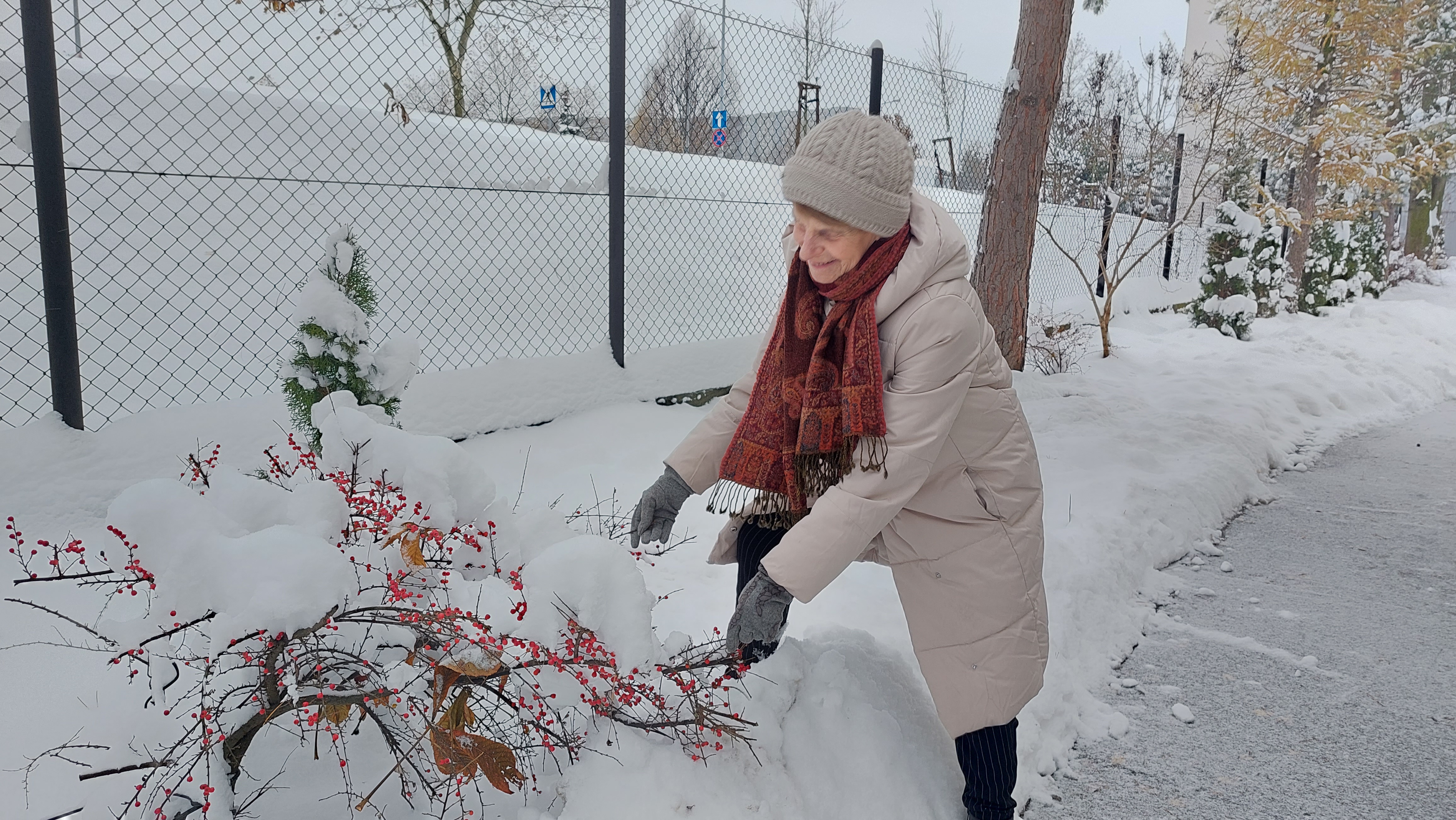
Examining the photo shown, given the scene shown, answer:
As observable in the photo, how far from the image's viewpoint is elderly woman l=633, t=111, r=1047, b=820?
1.78 meters

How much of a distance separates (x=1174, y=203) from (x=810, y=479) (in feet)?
42.8

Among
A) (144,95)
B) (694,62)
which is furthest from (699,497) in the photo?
(694,62)

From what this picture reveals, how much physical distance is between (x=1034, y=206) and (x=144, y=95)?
5907 millimetres

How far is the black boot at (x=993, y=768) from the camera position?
1910 mm

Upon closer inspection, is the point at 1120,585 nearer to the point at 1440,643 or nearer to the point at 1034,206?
the point at 1440,643

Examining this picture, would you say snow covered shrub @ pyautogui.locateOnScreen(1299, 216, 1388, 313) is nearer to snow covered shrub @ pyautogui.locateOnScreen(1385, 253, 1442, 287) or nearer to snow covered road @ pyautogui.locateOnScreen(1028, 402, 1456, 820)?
snow covered shrub @ pyautogui.locateOnScreen(1385, 253, 1442, 287)

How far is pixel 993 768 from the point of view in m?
1.91

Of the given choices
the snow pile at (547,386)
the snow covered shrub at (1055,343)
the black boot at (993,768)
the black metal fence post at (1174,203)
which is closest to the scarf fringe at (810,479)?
the black boot at (993,768)

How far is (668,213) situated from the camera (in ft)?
24.0

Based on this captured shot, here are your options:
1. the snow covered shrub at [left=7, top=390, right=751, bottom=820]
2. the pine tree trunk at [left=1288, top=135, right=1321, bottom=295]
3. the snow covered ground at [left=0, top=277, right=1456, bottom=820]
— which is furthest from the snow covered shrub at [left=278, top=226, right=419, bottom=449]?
the pine tree trunk at [left=1288, top=135, right=1321, bottom=295]

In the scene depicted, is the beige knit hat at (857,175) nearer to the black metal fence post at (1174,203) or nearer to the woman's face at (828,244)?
the woman's face at (828,244)

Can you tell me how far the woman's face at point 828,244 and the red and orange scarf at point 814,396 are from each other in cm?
2

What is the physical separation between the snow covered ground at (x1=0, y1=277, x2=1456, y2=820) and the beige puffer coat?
1.01 feet

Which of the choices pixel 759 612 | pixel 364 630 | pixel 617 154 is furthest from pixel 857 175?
pixel 617 154
